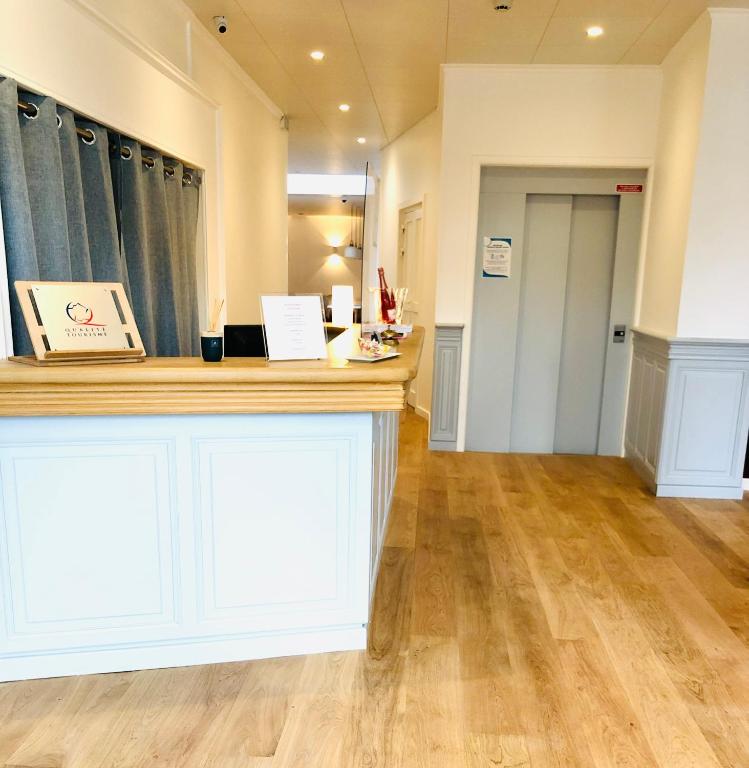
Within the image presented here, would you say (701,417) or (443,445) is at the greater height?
(701,417)

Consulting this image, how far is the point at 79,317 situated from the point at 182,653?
1.20m

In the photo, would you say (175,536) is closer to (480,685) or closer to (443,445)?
(480,685)

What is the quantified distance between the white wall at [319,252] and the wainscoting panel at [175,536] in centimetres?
1162

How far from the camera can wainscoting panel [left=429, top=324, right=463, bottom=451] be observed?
4848mm

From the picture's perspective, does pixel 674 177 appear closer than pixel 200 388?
No

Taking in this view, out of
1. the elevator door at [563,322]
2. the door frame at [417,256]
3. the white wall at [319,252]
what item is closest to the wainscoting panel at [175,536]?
the elevator door at [563,322]

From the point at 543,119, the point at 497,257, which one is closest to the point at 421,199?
the point at 497,257

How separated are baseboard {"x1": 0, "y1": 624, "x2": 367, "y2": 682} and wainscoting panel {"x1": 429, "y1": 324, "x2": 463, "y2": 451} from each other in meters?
2.81

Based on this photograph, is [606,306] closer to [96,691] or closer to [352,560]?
[352,560]

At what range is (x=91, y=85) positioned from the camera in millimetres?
2656

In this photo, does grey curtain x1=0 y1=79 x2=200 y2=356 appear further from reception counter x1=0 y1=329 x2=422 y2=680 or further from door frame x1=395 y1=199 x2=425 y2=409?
door frame x1=395 y1=199 x2=425 y2=409

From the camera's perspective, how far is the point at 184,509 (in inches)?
80.8

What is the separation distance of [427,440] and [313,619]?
3.17 m

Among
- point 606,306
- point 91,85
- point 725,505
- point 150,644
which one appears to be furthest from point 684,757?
point 606,306
